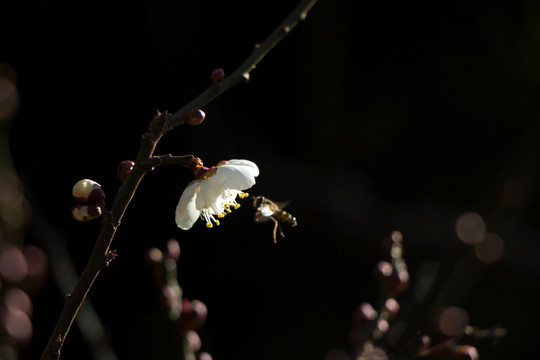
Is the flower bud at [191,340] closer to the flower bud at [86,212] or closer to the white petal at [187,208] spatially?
the white petal at [187,208]

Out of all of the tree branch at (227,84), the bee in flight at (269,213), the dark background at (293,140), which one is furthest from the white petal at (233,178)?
the dark background at (293,140)

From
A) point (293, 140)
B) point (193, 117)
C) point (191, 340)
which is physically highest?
point (293, 140)

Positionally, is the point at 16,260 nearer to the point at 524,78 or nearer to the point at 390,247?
the point at 390,247

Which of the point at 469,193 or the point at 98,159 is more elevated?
the point at 469,193

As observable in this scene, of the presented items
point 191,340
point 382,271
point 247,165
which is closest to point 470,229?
point 382,271

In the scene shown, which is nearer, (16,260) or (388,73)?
(16,260)

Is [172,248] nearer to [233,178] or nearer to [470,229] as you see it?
[233,178]

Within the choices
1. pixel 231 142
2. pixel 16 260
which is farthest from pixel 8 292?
pixel 231 142
